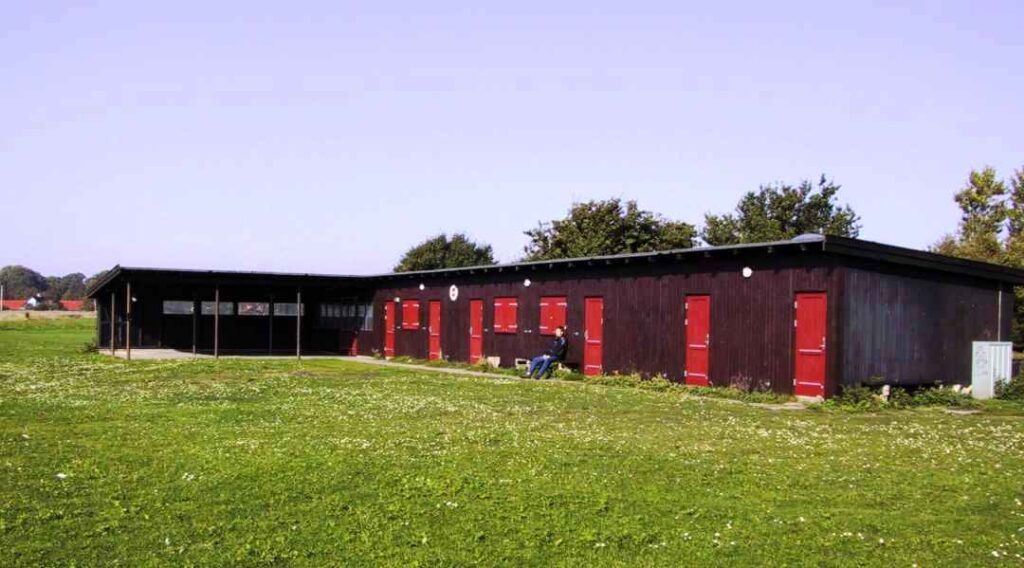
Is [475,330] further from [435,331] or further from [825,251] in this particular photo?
[825,251]

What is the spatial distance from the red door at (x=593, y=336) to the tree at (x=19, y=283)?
7411 inches

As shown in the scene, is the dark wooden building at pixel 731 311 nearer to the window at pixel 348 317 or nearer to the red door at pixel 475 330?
the red door at pixel 475 330

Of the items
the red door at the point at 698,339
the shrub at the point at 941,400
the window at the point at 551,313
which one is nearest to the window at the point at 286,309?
the window at the point at 551,313

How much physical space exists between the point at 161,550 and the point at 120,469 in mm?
3350

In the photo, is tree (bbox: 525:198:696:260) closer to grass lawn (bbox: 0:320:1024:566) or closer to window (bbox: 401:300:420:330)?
window (bbox: 401:300:420:330)

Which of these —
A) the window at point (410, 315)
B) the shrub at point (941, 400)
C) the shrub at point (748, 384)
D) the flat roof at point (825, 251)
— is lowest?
the shrub at point (941, 400)

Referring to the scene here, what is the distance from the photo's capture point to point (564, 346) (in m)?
27.2

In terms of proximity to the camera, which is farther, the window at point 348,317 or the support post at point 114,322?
the window at point 348,317

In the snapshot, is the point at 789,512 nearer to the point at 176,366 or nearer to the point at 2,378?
the point at 2,378

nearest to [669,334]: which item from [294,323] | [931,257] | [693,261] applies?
[693,261]

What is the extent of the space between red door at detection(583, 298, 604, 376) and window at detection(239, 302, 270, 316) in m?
21.5

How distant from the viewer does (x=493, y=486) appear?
8.87 meters

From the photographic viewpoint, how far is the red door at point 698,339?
23016mm

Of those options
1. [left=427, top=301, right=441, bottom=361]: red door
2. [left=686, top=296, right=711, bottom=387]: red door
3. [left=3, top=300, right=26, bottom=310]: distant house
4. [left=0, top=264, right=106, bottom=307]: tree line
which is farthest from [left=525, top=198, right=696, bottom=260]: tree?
[left=0, top=264, right=106, bottom=307]: tree line
